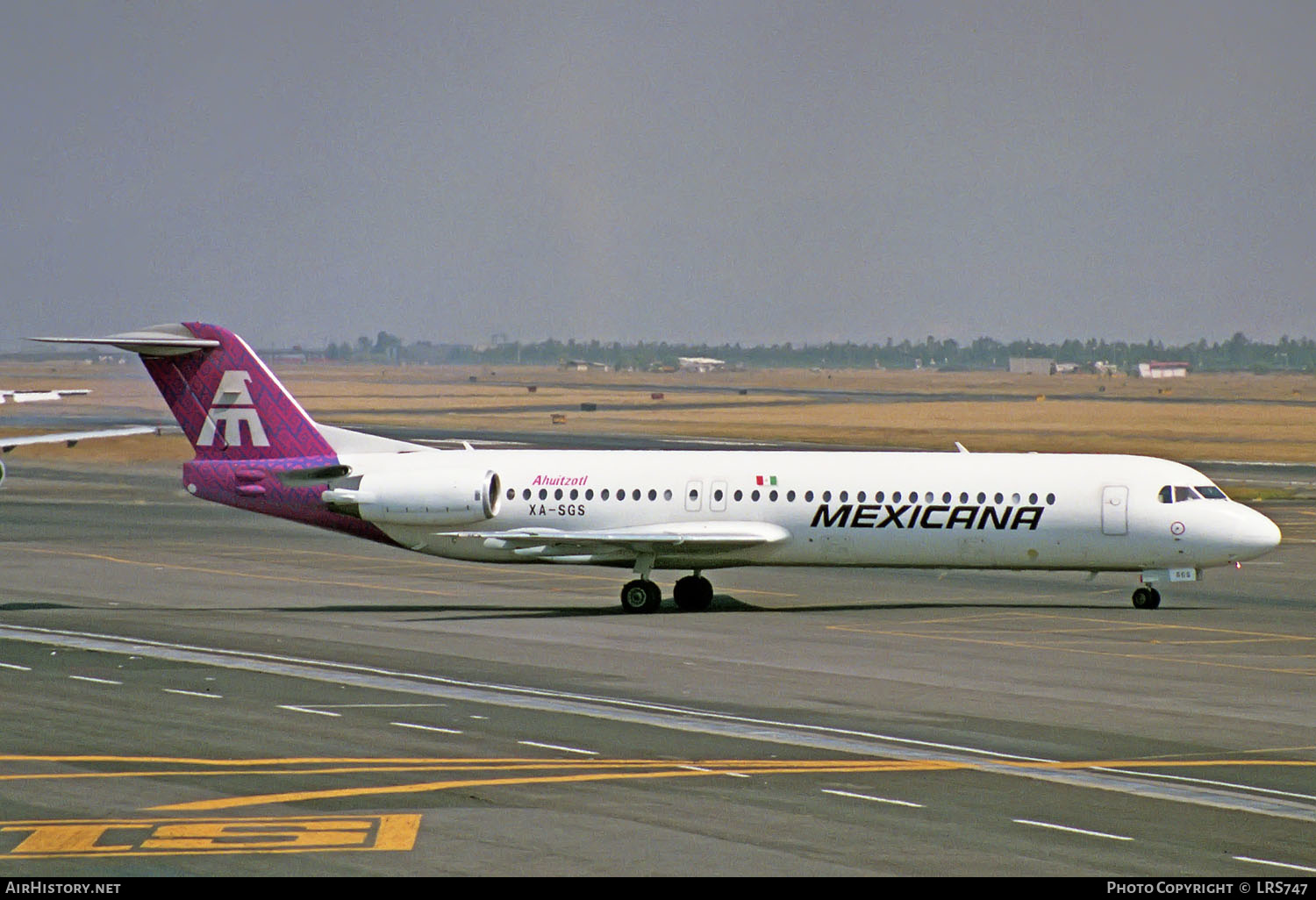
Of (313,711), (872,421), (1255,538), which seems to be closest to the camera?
(313,711)

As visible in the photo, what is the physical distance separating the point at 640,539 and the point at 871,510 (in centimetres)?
530

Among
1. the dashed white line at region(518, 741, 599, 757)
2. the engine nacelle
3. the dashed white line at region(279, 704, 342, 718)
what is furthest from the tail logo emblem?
the dashed white line at region(518, 741, 599, 757)

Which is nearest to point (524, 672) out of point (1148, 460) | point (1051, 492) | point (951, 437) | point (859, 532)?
point (859, 532)

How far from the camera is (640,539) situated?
145 feet

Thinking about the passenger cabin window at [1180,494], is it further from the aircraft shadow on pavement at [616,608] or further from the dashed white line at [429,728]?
the dashed white line at [429,728]

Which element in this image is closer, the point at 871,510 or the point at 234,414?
the point at 871,510

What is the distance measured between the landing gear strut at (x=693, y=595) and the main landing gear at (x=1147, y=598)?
9931 millimetres

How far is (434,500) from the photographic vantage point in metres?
45.3

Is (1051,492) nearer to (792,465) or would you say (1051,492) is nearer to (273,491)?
(792,465)

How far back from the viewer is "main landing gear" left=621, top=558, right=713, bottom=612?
147ft

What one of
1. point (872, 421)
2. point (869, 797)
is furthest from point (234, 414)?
point (872, 421)

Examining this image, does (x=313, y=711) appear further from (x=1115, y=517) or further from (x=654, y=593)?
(x=1115, y=517)

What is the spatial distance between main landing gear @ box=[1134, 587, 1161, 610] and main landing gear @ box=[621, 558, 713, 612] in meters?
9.92

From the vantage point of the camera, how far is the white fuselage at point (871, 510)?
44.1m
